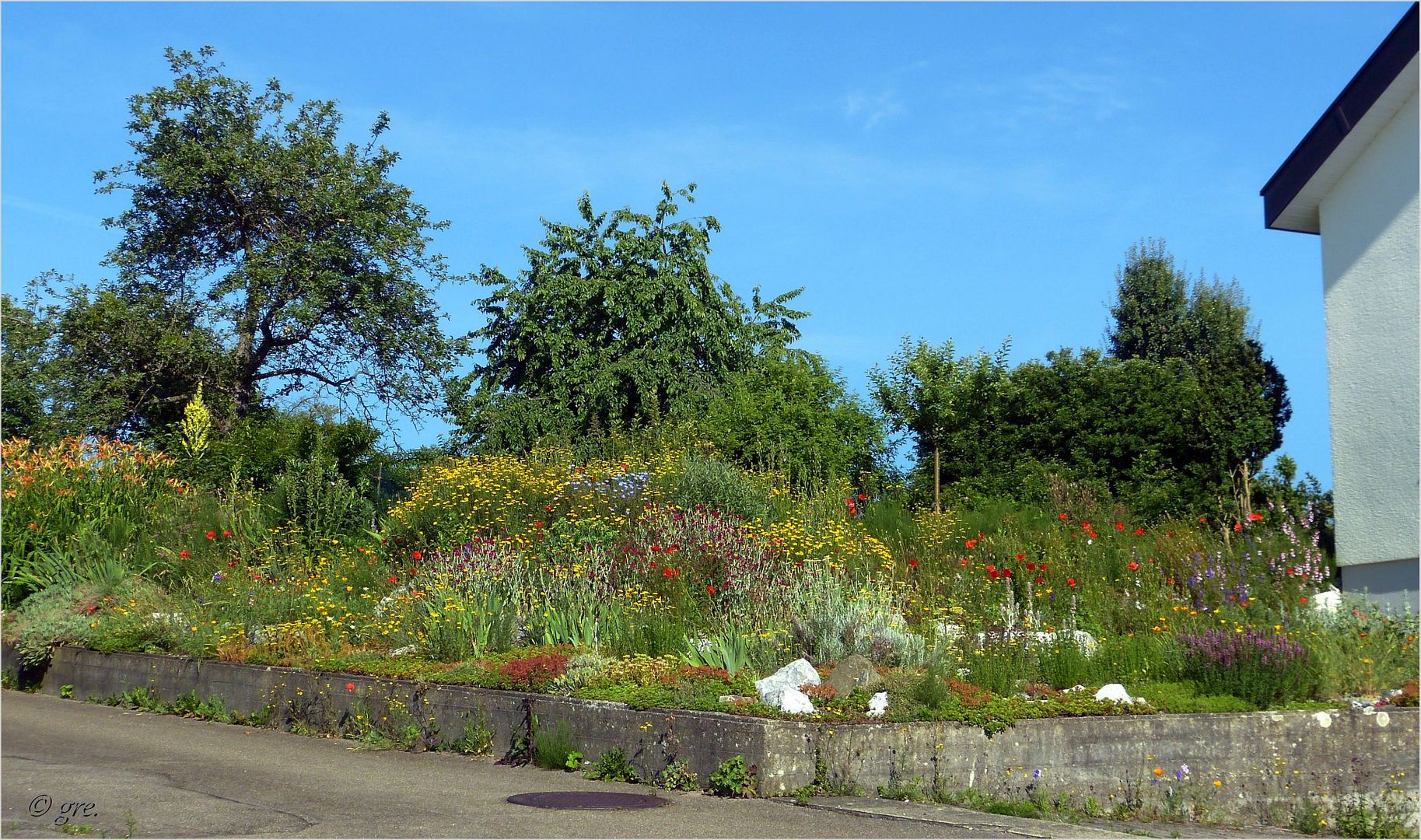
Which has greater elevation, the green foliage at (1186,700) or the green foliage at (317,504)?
the green foliage at (317,504)

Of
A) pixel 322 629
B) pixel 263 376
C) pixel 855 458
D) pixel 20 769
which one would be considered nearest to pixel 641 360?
pixel 855 458

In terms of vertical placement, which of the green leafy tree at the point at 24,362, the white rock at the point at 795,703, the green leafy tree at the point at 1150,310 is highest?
the green leafy tree at the point at 1150,310

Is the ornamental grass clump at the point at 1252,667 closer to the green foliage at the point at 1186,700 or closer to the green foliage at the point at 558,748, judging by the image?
the green foliage at the point at 1186,700

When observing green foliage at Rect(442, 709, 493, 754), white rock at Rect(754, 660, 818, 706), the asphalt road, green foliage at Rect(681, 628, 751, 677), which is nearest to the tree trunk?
green foliage at Rect(681, 628, 751, 677)

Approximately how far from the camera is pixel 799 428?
18.8 metres

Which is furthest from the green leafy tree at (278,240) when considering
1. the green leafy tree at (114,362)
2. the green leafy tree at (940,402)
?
the green leafy tree at (940,402)

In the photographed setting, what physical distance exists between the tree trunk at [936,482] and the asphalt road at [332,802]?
891cm

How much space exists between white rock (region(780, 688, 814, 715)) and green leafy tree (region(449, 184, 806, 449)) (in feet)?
50.3

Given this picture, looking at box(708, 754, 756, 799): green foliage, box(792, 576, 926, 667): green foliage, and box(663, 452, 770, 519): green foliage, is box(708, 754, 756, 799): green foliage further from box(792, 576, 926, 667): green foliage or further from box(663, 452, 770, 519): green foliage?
box(663, 452, 770, 519): green foliage

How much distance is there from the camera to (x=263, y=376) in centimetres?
2833

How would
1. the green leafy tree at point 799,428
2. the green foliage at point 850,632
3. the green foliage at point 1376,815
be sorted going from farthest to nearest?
the green leafy tree at point 799,428 < the green foliage at point 850,632 < the green foliage at point 1376,815

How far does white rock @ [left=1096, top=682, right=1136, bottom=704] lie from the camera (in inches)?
320

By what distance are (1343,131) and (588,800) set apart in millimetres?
10555

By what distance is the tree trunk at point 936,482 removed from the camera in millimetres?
16297
